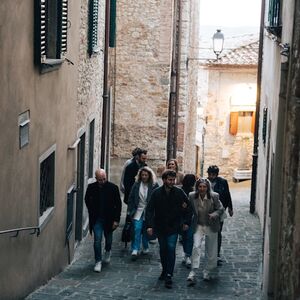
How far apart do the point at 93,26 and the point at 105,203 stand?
452cm

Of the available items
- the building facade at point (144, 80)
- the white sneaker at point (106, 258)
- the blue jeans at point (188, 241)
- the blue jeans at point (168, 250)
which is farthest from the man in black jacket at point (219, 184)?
the building facade at point (144, 80)

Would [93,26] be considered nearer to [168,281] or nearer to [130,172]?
[130,172]

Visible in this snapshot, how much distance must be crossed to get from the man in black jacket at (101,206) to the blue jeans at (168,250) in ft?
3.65

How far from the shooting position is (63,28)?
10109 millimetres

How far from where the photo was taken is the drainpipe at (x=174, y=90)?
20734 millimetres

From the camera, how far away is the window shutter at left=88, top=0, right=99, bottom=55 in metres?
13.7

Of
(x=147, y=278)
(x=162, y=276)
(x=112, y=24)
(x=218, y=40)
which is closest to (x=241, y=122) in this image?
(x=218, y=40)

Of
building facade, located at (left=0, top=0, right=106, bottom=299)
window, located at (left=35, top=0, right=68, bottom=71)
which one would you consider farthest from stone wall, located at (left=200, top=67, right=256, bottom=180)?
window, located at (left=35, top=0, right=68, bottom=71)

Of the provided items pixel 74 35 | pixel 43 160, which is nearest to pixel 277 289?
pixel 43 160

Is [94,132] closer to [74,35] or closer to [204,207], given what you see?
[74,35]

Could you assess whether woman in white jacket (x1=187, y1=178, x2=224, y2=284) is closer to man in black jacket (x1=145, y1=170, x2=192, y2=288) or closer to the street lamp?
man in black jacket (x1=145, y1=170, x2=192, y2=288)

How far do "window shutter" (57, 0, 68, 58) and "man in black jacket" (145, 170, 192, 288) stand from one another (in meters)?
2.11

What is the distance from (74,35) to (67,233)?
9.81 ft

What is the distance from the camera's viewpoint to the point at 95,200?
10.5 m
